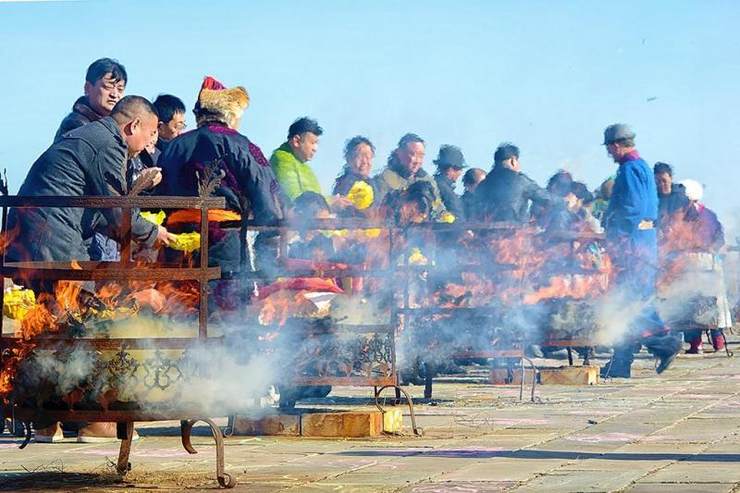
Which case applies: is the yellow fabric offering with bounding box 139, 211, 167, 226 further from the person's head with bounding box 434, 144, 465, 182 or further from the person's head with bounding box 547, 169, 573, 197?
the person's head with bounding box 547, 169, 573, 197

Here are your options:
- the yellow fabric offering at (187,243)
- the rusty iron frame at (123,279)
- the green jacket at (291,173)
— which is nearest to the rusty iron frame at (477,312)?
the green jacket at (291,173)

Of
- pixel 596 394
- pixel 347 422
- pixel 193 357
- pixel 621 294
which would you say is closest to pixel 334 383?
pixel 347 422

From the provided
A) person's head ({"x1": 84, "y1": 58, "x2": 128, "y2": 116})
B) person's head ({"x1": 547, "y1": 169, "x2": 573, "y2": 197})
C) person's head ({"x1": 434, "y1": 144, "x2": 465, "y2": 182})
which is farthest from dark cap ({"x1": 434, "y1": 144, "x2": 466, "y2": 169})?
person's head ({"x1": 84, "y1": 58, "x2": 128, "y2": 116})

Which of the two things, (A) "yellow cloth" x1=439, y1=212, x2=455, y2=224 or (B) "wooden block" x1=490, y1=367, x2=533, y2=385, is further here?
(A) "yellow cloth" x1=439, y1=212, x2=455, y2=224

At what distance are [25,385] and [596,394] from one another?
23.8ft

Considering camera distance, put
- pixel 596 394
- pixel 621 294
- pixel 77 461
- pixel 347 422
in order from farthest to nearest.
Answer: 1. pixel 621 294
2. pixel 596 394
3. pixel 347 422
4. pixel 77 461

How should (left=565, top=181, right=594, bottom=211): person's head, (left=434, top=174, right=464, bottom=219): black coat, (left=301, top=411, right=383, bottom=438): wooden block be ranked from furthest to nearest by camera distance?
(left=565, top=181, right=594, bottom=211): person's head, (left=434, top=174, right=464, bottom=219): black coat, (left=301, top=411, right=383, bottom=438): wooden block

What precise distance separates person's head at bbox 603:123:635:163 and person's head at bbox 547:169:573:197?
2.84 meters

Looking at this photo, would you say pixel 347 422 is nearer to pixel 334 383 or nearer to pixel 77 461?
pixel 334 383

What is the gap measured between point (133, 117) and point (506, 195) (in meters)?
7.86

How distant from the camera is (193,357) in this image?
7.57m

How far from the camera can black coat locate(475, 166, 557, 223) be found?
16.5m

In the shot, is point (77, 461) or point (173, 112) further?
point (173, 112)

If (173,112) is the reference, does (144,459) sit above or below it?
below
